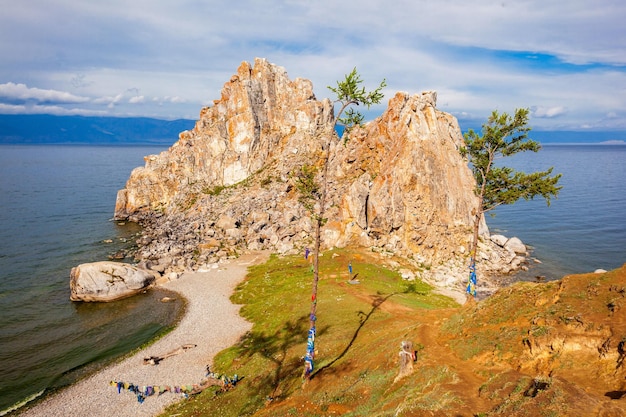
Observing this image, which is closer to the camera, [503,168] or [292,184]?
[503,168]

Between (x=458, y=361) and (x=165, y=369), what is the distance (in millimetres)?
32543

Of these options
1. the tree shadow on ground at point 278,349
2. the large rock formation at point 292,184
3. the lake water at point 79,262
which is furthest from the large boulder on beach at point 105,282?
the tree shadow on ground at point 278,349

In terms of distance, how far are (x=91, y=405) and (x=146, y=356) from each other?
8632mm

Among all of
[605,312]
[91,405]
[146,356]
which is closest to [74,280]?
[146,356]

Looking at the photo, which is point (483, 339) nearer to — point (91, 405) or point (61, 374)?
point (91, 405)

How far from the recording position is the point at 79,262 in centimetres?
7919

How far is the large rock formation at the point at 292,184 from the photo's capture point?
69.5 metres

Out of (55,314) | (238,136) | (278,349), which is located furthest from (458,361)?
(238,136)

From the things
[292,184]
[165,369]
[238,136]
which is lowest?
[165,369]

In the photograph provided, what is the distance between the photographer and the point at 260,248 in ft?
273

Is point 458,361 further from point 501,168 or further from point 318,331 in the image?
point 501,168

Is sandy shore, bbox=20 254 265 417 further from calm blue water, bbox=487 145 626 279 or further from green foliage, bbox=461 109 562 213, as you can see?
calm blue water, bbox=487 145 626 279

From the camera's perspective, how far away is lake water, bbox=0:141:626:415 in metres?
44.9

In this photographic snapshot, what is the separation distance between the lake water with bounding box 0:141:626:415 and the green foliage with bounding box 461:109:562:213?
37490 mm
